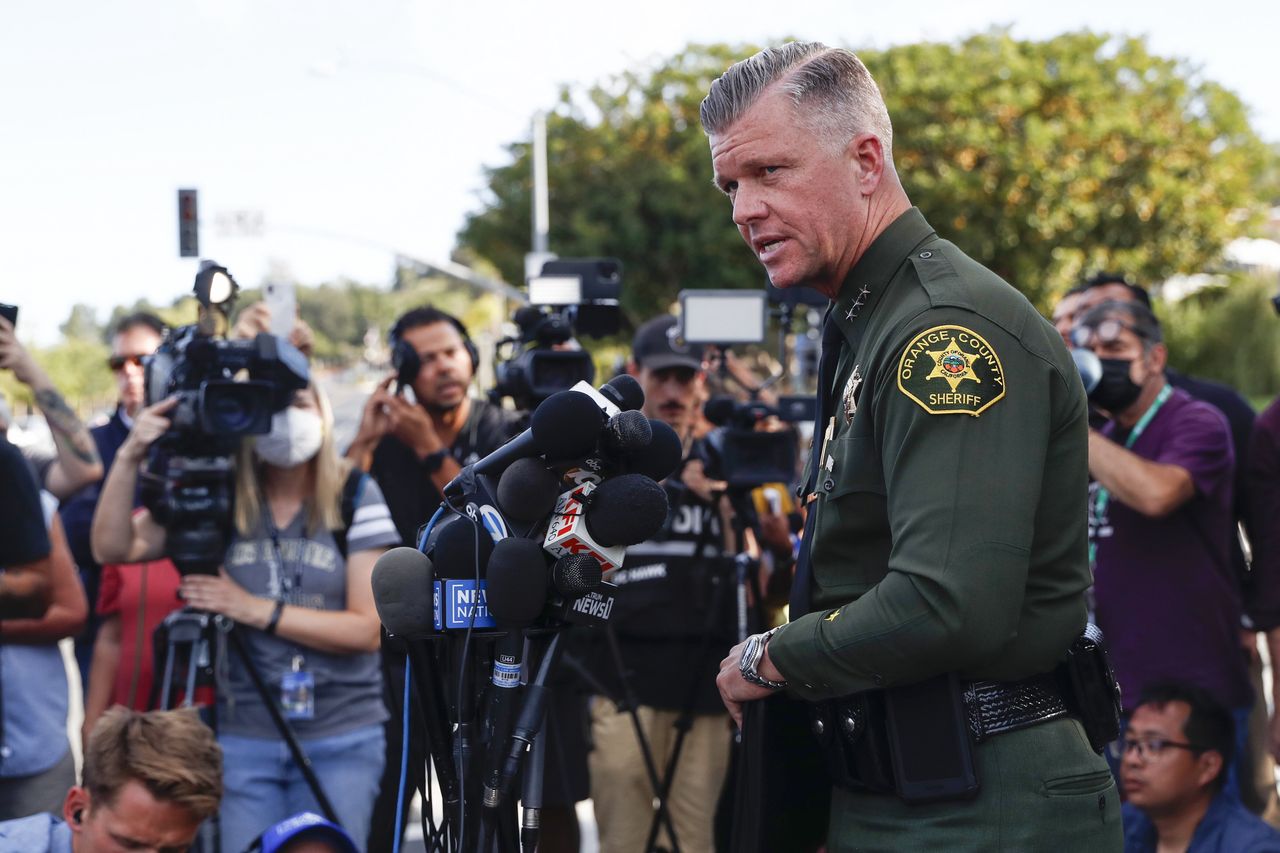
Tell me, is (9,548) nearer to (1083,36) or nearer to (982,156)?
(982,156)

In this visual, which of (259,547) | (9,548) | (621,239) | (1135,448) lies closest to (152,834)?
(9,548)

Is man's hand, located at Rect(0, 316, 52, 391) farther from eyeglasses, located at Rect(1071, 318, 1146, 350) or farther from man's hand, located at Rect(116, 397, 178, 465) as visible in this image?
eyeglasses, located at Rect(1071, 318, 1146, 350)

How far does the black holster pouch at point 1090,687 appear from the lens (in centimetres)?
203

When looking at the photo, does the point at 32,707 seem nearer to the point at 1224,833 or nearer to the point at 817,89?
the point at 817,89

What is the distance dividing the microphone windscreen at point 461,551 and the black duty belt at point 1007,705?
75cm

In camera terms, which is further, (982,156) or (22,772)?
(982,156)

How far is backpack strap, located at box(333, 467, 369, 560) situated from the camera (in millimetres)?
4020

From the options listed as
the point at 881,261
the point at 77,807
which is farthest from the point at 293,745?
the point at 881,261

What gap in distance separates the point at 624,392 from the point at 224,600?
77.8 inches

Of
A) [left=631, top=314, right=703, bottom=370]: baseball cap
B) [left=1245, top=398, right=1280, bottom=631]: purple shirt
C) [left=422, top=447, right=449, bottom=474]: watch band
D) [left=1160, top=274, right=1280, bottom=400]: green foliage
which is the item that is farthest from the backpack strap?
[left=1160, top=274, right=1280, bottom=400]: green foliage

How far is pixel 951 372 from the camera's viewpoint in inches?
72.4

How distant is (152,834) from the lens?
3129 millimetres

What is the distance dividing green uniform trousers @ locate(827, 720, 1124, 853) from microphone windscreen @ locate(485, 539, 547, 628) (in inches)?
23.9

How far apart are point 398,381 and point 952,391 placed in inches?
125
